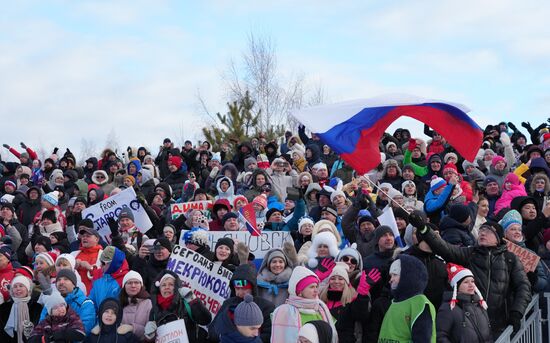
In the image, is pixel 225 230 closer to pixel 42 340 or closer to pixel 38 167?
pixel 42 340

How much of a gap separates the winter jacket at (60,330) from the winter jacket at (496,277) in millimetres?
3731

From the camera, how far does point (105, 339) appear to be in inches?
359

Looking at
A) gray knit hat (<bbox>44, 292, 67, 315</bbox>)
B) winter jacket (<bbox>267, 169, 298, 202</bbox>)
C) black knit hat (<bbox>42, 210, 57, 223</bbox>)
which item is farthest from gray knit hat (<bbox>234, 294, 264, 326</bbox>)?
winter jacket (<bbox>267, 169, 298, 202</bbox>)

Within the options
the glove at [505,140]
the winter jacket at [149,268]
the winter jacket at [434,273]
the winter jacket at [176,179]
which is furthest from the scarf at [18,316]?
the glove at [505,140]

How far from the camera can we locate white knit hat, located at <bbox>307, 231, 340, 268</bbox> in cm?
943

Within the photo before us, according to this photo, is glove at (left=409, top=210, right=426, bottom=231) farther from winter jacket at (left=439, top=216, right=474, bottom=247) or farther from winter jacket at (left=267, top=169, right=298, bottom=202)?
winter jacket at (left=267, top=169, right=298, bottom=202)

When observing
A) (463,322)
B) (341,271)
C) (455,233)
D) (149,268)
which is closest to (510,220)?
(455,233)

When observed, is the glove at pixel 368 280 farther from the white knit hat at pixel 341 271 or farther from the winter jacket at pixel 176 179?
the winter jacket at pixel 176 179

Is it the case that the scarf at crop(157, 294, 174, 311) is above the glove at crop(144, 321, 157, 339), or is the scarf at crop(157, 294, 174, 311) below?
above

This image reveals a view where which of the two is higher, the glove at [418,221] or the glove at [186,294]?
the glove at [418,221]

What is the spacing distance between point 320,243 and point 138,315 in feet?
6.59

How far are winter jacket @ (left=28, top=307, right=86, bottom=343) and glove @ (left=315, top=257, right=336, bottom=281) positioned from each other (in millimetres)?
2471

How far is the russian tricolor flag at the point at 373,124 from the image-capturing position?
10250 millimetres

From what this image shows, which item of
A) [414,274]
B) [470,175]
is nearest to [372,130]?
[414,274]
